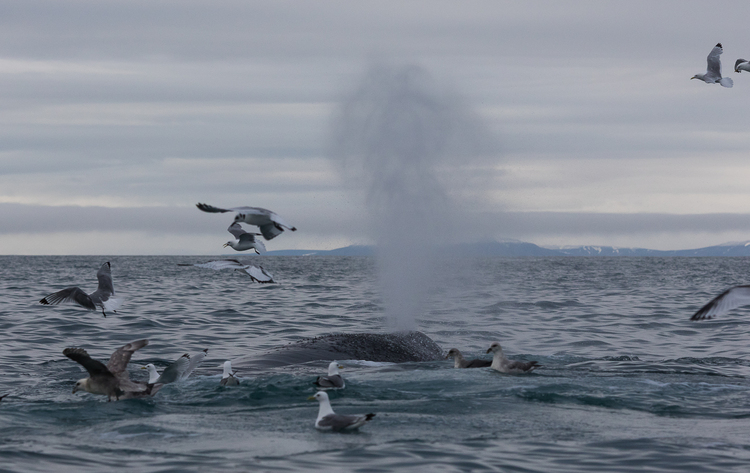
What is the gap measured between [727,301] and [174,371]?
8637mm

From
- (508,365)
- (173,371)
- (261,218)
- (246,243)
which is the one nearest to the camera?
(261,218)

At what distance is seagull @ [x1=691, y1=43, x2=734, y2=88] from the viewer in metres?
18.3

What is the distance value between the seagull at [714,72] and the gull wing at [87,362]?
1407cm

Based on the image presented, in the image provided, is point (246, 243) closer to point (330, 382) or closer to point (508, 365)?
point (330, 382)

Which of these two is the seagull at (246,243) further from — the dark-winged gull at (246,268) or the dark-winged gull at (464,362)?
the dark-winged gull at (464,362)

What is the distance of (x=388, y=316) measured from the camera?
2341 centimetres

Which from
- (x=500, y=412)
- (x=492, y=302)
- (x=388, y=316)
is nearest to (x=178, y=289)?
(x=492, y=302)

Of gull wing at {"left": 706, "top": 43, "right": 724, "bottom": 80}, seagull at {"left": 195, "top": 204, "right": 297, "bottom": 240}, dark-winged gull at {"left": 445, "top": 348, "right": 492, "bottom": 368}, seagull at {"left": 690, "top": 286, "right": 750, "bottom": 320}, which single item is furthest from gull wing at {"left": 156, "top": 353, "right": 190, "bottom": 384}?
gull wing at {"left": 706, "top": 43, "right": 724, "bottom": 80}

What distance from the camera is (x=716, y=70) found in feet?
61.2

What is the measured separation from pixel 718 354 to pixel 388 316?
8.82 metres

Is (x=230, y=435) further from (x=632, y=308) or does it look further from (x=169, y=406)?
(x=632, y=308)

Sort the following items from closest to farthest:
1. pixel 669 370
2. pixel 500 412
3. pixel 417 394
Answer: pixel 500 412 → pixel 417 394 → pixel 669 370

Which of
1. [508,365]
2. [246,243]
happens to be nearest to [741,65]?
[508,365]

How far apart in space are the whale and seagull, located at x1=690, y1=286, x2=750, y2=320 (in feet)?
23.5
